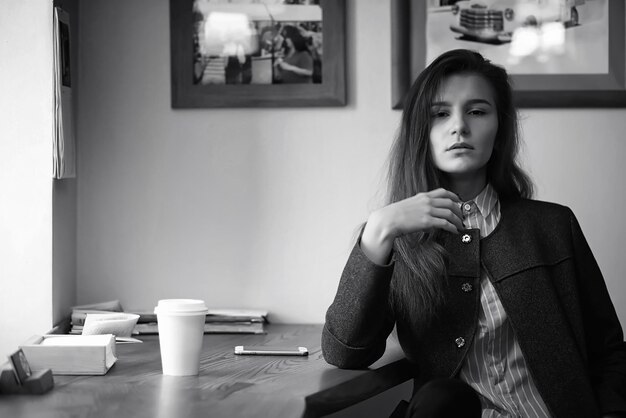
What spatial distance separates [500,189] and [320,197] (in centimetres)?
54

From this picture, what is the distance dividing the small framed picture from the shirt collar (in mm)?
885

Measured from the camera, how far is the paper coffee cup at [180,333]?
1458 millimetres

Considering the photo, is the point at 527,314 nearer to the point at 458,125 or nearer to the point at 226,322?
the point at 458,125

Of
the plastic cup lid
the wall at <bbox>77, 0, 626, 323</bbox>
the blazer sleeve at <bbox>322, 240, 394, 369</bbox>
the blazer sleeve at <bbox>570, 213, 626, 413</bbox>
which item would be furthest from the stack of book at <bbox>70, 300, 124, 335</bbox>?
the blazer sleeve at <bbox>570, 213, 626, 413</bbox>

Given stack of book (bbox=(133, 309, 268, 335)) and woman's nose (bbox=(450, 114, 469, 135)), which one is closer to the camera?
woman's nose (bbox=(450, 114, 469, 135))

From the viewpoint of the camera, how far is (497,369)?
1615mm

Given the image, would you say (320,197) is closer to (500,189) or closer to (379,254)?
(500,189)

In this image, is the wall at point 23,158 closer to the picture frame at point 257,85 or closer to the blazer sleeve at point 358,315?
the picture frame at point 257,85

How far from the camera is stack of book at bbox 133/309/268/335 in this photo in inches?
80.0

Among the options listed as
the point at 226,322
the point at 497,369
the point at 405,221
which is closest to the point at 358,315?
the point at 405,221

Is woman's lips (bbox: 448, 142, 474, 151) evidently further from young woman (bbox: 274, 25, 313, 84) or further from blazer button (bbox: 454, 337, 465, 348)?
young woman (bbox: 274, 25, 313, 84)

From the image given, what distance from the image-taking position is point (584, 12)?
6.98 ft

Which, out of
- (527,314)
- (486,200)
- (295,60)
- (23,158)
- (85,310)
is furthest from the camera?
(295,60)

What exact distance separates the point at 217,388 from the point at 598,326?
72 cm
